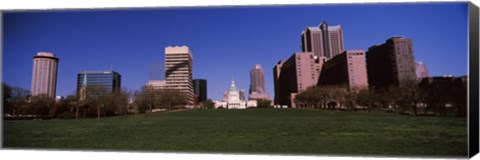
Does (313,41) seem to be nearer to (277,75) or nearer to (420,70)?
(277,75)

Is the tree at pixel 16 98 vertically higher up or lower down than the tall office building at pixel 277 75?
lower down

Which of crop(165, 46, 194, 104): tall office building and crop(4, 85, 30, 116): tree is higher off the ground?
crop(165, 46, 194, 104): tall office building

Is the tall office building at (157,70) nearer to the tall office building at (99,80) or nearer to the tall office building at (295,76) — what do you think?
the tall office building at (99,80)

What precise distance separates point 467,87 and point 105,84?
371 inches

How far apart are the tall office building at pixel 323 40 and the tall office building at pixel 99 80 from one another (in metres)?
5.22

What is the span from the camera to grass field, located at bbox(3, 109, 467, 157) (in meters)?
7.03

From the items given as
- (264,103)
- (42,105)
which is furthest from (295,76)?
(42,105)

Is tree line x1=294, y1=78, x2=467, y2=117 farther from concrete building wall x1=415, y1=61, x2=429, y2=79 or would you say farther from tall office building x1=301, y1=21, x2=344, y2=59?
tall office building x1=301, y1=21, x2=344, y2=59

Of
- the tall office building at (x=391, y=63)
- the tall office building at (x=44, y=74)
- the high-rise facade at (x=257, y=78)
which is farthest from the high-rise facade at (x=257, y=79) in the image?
the tall office building at (x=44, y=74)

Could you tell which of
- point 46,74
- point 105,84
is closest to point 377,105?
point 105,84

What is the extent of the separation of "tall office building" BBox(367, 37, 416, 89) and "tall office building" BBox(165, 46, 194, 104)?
4.81 metres

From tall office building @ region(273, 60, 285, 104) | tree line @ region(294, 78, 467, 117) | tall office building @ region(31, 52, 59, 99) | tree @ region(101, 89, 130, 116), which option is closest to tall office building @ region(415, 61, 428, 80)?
tree line @ region(294, 78, 467, 117)

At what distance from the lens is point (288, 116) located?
1274 cm

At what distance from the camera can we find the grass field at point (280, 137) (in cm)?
703
